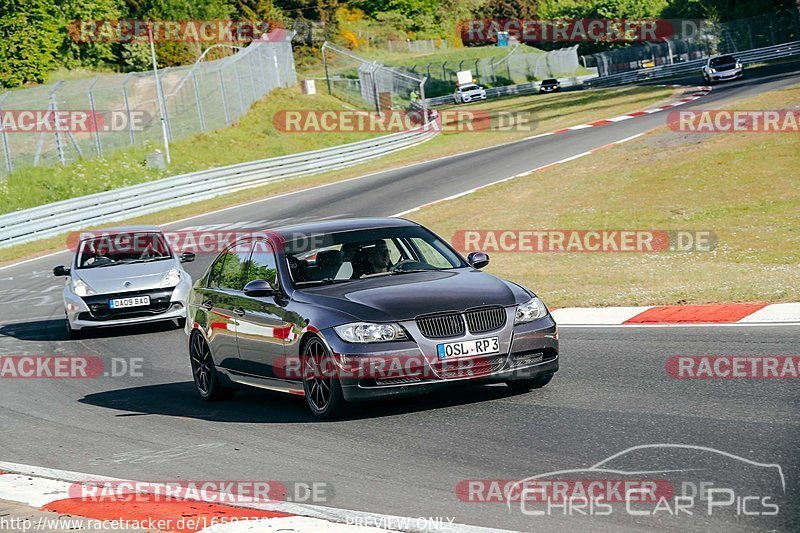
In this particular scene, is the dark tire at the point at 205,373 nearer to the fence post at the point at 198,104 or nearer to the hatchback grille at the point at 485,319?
the hatchback grille at the point at 485,319

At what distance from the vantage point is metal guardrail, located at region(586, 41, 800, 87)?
7138cm

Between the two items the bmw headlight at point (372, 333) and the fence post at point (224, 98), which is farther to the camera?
the fence post at point (224, 98)

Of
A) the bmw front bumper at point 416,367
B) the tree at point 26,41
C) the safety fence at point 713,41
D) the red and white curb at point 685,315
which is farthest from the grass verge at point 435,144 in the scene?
the tree at point 26,41

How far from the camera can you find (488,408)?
862 cm

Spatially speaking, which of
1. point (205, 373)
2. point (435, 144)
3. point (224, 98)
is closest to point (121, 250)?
point (205, 373)

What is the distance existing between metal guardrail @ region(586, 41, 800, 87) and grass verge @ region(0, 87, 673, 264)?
10.5m

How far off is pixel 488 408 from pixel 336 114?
5180 cm

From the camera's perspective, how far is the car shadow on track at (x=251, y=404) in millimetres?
9047

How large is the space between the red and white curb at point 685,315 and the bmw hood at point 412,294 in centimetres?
340

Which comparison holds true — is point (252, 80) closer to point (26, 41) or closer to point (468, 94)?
point (26, 41)

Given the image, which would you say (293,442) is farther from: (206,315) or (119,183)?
(119,183)

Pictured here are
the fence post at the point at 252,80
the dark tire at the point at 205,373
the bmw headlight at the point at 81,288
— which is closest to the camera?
the dark tire at the point at 205,373

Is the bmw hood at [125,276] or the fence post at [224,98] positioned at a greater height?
the fence post at [224,98]

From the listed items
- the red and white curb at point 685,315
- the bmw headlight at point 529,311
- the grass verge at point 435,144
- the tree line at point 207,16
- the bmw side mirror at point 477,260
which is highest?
the tree line at point 207,16
